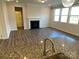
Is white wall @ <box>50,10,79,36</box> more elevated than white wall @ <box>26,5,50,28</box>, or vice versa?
white wall @ <box>26,5,50,28</box>

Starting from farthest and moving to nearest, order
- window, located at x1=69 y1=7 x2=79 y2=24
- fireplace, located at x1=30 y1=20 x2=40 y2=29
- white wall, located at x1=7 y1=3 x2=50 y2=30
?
fireplace, located at x1=30 y1=20 x2=40 y2=29 → white wall, located at x1=7 y1=3 x2=50 y2=30 → window, located at x1=69 y1=7 x2=79 y2=24

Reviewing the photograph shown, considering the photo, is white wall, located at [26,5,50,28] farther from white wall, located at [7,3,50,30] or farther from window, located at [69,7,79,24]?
window, located at [69,7,79,24]

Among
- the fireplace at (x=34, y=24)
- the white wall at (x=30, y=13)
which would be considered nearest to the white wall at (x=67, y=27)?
the white wall at (x=30, y=13)

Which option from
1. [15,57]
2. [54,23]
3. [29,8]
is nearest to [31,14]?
[29,8]

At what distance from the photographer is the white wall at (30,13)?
713cm

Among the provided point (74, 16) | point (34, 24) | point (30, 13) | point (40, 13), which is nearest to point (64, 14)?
point (74, 16)

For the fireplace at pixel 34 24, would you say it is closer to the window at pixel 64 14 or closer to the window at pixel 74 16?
the window at pixel 64 14

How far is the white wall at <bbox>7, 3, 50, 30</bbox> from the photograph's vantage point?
7133 mm

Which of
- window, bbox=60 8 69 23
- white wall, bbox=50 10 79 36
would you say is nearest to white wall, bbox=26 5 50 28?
white wall, bbox=50 10 79 36

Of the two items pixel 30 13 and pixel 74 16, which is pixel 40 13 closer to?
pixel 30 13

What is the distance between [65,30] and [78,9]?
6.63 feet

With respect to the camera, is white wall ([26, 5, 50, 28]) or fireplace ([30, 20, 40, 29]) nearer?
white wall ([26, 5, 50, 28])

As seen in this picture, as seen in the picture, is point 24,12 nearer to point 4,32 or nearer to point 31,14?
point 31,14

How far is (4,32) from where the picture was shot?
4.71m
